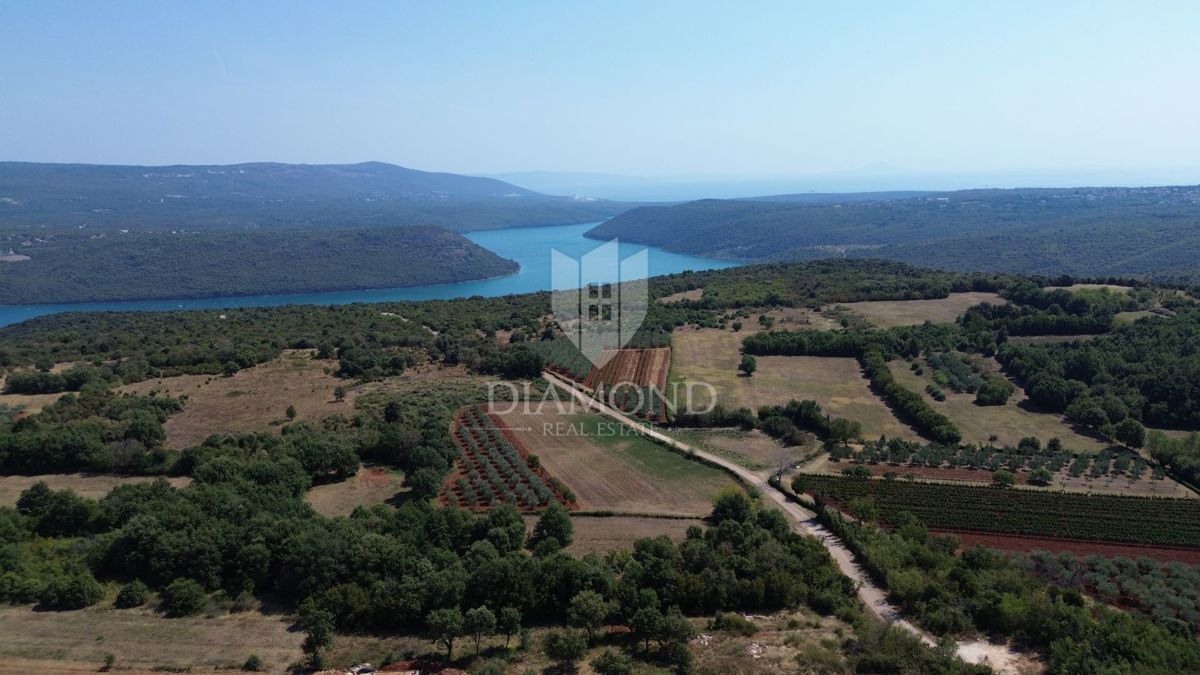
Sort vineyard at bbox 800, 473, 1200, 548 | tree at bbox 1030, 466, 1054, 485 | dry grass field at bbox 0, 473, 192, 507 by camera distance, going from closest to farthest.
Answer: vineyard at bbox 800, 473, 1200, 548 < dry grass field at bbox 0, 473, 192, 507 < tree at bbox 1030, 466, 1054, 485

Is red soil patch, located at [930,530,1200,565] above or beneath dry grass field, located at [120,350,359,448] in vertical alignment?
beneath

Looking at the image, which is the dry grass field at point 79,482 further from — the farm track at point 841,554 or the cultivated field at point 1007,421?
the cultivated field at point 1007,421

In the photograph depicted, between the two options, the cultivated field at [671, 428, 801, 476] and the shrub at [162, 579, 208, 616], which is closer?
the shrub at [162, 579, 208, 616]

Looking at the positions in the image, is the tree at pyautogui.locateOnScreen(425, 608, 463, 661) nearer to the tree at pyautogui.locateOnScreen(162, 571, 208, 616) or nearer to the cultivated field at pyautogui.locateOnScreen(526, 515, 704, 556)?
the cultivated field at pyautogui.locateOnScreen(526, 515, 704, 556)

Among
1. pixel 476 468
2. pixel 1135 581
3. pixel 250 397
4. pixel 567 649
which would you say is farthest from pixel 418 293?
pixel 1135 581

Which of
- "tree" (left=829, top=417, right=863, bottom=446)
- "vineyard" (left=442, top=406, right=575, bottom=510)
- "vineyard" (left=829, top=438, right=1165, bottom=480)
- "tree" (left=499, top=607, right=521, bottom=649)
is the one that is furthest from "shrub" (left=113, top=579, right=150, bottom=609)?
"tree" (left=829, top=417, right=863, bottom=446)

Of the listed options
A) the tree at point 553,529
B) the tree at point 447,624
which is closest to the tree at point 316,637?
the tree at point 447,624
